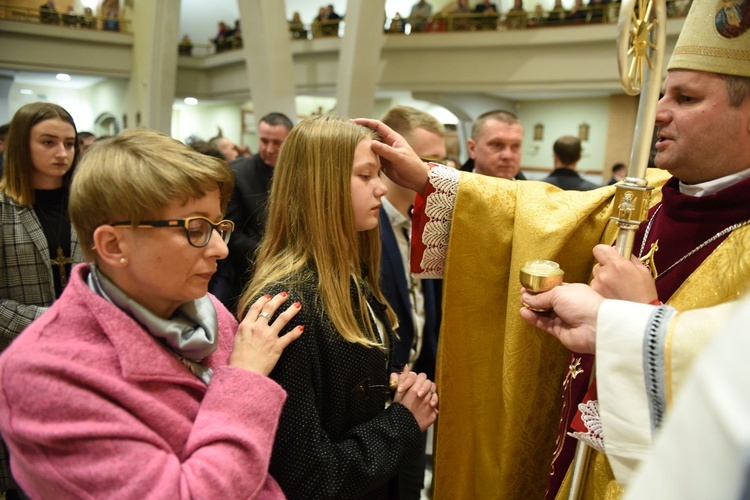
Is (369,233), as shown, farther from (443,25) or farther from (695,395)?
(443,25)

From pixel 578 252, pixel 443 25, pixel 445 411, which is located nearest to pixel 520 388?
pixel 445 411

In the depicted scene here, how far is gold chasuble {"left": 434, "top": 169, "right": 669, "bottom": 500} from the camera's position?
1.79 m

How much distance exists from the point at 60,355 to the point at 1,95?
13.8 metres

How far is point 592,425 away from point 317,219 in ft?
2.75

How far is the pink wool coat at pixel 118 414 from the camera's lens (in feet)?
3.09

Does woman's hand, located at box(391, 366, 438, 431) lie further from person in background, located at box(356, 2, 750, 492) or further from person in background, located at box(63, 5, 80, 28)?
person in background, located at box(63, 5, 80, 28)

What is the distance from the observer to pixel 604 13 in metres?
10.3

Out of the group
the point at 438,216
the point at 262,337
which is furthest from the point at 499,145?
the point at 262,337

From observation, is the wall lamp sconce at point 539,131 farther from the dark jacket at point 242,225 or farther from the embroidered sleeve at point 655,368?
the embroidered sleeve at point 655,368

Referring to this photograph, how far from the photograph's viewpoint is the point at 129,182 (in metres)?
1.12

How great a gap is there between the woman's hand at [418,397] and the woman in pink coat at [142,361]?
42cm

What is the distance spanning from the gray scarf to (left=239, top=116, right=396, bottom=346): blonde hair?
0.25 metres

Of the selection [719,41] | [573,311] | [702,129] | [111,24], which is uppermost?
[111,24]

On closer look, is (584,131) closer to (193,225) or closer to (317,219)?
(317,219)
